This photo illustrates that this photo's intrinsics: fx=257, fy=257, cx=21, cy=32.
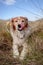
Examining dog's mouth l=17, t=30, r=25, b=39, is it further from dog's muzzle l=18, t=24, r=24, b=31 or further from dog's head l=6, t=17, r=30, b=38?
dog's muzzle l=18, t=24, r=24, b=31

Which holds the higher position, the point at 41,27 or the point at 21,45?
the point at 41,27

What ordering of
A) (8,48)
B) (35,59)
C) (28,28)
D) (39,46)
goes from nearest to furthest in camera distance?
(35,59), (39,46), (8,48), (28,28)

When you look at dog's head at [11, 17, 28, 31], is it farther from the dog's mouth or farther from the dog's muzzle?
the dog's mouth

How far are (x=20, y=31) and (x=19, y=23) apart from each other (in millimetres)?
324

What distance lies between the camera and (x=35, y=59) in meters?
Result: 4.06

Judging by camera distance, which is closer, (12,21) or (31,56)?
(31,56)

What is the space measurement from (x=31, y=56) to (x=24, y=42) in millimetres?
1551

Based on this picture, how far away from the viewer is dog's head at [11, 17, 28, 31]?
17.6 ft

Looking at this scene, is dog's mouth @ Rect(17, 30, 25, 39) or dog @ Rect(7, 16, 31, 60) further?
dog's mouth @ Rect(17, 30, 25, 39)

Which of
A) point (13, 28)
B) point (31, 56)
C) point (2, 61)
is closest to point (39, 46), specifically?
point (31, 56)

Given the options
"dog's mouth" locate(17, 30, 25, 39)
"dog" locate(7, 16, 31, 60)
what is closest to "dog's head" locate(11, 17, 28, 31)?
"dog" locate(7, 16, 31, 60)

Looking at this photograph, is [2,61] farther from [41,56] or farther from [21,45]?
[21,45]

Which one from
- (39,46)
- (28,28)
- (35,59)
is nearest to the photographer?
(35,59)

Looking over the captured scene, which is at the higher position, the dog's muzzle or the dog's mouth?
the dog's muzzle
